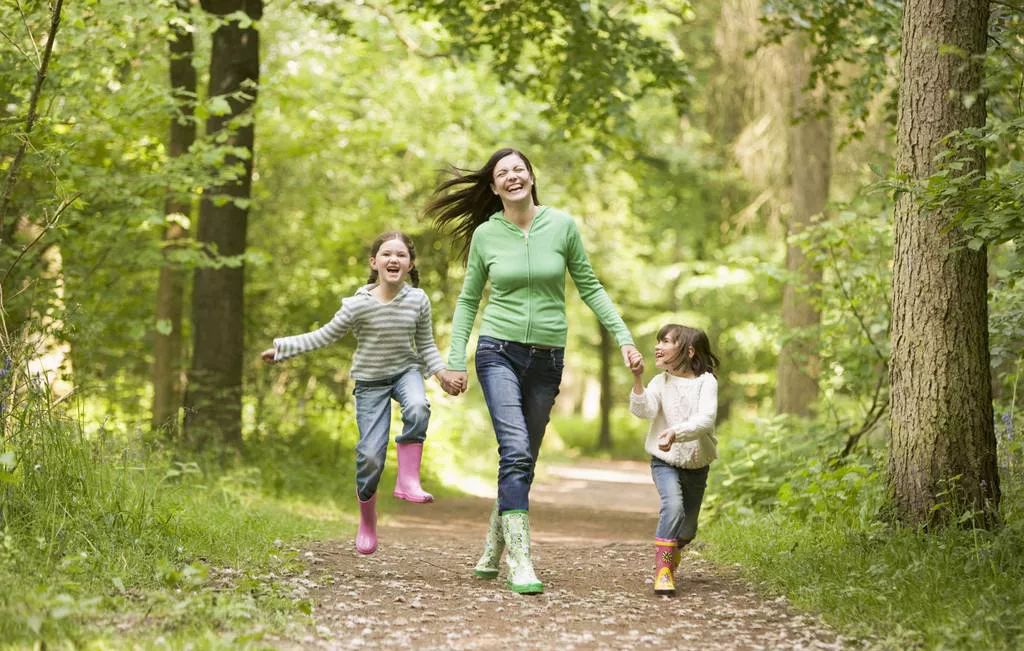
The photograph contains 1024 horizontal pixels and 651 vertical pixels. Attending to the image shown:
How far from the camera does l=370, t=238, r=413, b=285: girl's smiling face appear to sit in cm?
630

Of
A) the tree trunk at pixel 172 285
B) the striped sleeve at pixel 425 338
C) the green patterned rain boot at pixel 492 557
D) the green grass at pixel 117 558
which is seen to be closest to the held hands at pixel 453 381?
the striped sleeve at pixel 425 338

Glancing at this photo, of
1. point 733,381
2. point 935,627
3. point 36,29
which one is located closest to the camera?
point 935,627

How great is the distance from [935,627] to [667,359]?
1998 mm

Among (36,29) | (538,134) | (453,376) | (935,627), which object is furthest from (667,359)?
(538,134)

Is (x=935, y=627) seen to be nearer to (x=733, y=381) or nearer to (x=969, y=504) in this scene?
(x=969, y=504)

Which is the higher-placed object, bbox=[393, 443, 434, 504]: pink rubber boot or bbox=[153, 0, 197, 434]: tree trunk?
bbox=[153, 0, 197, 434]: tree trunk

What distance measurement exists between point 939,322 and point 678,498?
69.3 inches

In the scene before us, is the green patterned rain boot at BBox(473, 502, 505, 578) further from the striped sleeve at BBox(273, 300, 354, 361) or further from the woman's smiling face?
the woman's smiling face

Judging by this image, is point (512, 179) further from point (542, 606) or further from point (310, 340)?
point (542, 606)

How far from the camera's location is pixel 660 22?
2292 centimetres

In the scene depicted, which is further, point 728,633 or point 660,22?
point 660,22

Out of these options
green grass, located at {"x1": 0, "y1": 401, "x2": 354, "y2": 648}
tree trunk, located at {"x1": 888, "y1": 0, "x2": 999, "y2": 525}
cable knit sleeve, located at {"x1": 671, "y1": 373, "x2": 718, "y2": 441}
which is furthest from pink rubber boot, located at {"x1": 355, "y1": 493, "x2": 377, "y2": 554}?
tree trunk, located at {"x1": 888, "y1": 0, "x2": 999, "y2": 525}

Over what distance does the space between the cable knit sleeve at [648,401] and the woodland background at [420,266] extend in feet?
3.73

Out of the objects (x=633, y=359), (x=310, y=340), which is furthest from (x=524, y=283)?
(x=310, y=340)
